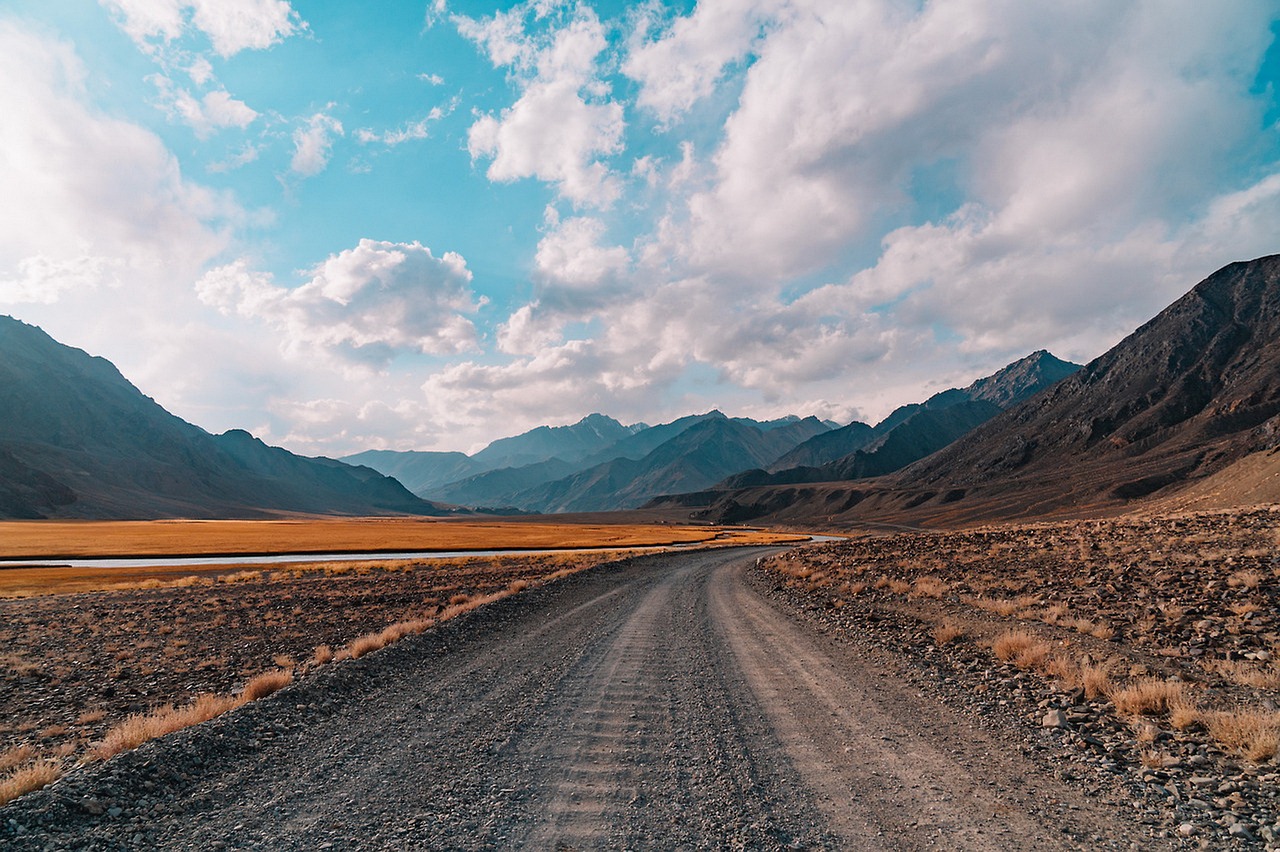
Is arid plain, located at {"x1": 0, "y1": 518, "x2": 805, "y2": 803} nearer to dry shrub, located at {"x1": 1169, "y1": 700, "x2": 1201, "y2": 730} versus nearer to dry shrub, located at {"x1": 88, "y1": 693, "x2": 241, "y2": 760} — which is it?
dry shrub, located at {"x1": 88, "y1": 693, "x2": 241, "y2": 760}

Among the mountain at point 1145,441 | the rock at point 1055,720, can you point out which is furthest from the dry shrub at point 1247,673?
the mountain at point 1145,441

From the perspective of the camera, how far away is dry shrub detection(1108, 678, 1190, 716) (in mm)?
8102

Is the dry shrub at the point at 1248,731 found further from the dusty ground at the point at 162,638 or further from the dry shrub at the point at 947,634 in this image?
the dusty ground at the point at 162,638

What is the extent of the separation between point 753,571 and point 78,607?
34.3m

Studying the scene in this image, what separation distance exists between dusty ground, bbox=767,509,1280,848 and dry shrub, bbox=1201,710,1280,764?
0.06ft

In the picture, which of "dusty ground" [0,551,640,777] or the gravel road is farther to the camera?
"dusty ground" [0,551,640,777]

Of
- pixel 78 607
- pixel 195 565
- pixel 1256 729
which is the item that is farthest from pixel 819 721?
pixel 195 565

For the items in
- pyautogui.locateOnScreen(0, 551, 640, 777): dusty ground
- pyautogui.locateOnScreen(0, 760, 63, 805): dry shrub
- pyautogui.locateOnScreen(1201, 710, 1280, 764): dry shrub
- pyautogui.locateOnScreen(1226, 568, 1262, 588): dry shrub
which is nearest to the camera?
pyautogui.locateOnScreen(0, 760, 63, 805): dry shrub

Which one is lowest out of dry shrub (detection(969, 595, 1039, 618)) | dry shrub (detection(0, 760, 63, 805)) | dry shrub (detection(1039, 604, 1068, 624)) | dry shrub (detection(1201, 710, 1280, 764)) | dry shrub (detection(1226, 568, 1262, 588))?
dry shrub (detection(969, 595, 1039, 618))

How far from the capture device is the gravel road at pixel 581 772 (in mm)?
5449

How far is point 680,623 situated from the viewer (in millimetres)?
18000

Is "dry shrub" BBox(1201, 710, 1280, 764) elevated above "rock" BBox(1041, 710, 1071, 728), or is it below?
above

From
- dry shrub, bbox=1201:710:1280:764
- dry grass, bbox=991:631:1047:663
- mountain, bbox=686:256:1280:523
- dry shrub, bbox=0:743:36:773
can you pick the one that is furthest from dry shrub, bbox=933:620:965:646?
mountain, bbox=686:256:1280:523

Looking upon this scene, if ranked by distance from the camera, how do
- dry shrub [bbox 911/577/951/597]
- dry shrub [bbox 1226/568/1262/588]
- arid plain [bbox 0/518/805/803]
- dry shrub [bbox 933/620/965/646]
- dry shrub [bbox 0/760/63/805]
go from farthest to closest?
1. dry shrub [bbox 911/577/951/597]
2. dry shrub [bbox 1226/568/1262/588]
3. dry shrub [bbox 933/620/965/646]
4. arid plain [bbox 0/518/805/803]
5. dry shrub [bbox 0/760/63/805]
